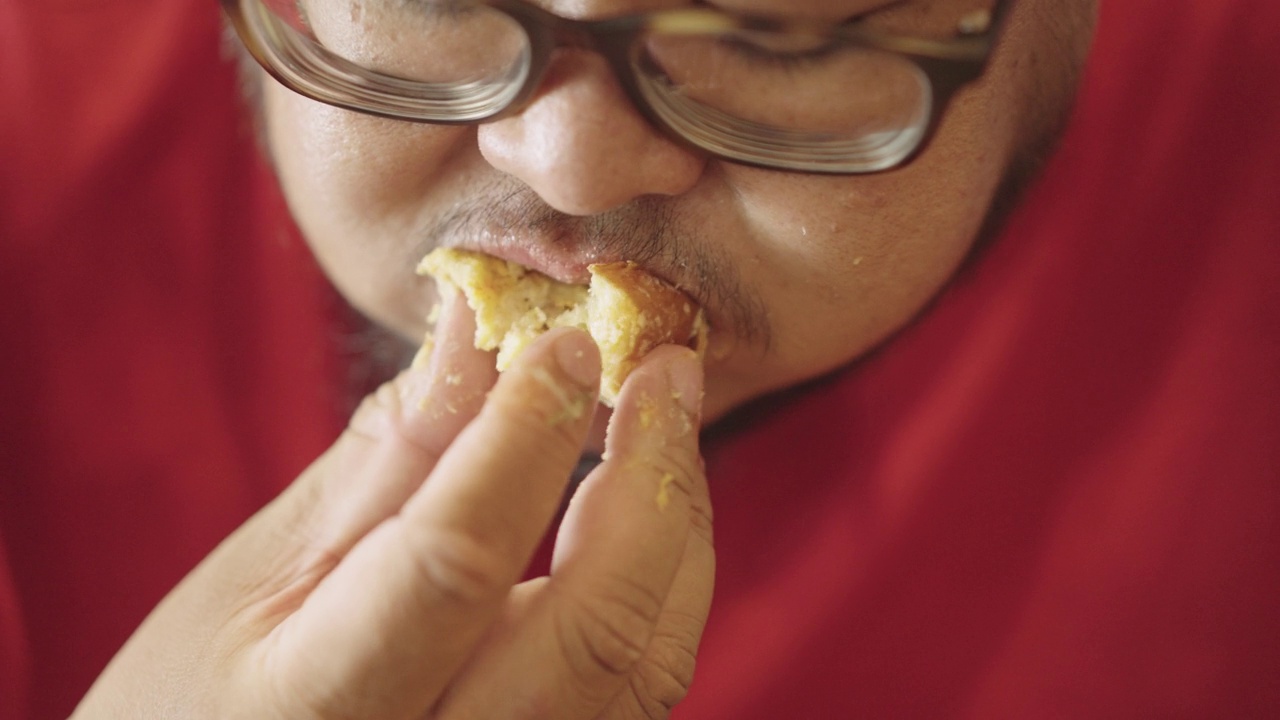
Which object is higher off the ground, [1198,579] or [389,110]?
[389,110]

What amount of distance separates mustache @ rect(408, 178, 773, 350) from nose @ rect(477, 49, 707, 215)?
80mm

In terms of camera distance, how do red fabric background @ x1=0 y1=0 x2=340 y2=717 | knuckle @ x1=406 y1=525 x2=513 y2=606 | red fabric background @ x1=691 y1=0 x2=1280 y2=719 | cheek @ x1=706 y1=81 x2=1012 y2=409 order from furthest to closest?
1. red fabric background @ x1=691 y1=0 x2=1280 y2=719
2. red fabric background @ x1=0 y1=0 x2=340 y2=717
3. cheek @ x1=706 y1=81 x2=1012 y2=409
4. knuckle @ x1=406 y1=525 x2=513 y2=606

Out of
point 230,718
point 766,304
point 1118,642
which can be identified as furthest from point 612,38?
point 1118,642

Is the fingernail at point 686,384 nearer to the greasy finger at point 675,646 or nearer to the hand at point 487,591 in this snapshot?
the hand at point 487,591

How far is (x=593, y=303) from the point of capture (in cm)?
92

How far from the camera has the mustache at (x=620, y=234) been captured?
91 centimetres

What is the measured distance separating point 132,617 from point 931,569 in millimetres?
1243

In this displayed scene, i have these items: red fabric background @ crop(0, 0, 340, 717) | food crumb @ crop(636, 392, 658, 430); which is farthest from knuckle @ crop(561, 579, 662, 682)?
red fabric background @ crop(0, 0, 340, 717)

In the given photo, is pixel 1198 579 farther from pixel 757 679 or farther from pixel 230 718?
pixel 230 718

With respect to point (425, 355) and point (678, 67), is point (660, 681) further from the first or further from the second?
point (678, 67)

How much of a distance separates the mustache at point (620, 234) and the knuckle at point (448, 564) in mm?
371

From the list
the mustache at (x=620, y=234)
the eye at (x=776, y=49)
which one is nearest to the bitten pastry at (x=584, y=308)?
the mustache at (x=620, y=234)

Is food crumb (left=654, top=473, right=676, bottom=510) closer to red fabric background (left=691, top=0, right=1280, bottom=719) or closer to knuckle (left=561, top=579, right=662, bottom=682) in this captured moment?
knuckle (left=561, top=579, right=662, bottom=682)

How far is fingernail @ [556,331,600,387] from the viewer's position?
726mm
